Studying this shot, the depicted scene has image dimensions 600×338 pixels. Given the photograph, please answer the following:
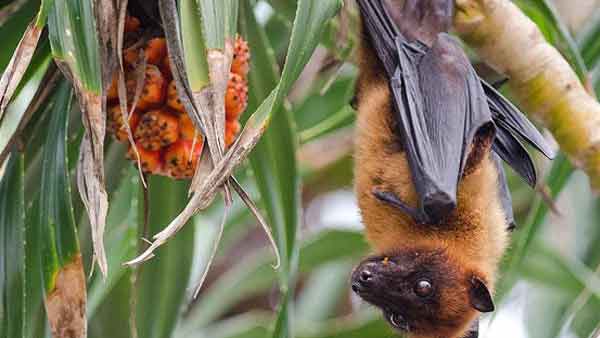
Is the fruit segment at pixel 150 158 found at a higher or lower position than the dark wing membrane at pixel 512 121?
higher

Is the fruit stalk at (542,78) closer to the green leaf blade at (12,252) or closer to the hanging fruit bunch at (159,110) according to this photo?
the hanging fruit bunch at (159,110)

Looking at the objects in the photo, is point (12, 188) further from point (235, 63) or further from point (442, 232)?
point (442, 232)

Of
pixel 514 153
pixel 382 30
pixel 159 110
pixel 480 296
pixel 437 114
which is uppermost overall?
pixel 159 110

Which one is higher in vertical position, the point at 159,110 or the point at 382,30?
the point at 159,110

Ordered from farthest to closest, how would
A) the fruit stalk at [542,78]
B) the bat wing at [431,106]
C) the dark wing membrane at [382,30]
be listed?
the dark wing membrane at [382,30] → the bat wing at [431,106] → the fruit stalk at [542,78]

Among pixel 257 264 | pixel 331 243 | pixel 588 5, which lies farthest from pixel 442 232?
pixel 588 5

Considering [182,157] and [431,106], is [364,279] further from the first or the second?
[182,157]

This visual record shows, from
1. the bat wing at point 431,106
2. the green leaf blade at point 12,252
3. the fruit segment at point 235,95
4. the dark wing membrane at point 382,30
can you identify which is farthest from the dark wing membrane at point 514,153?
the green leaf blade at point 12,252

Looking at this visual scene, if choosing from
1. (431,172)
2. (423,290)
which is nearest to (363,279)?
(423,290)
